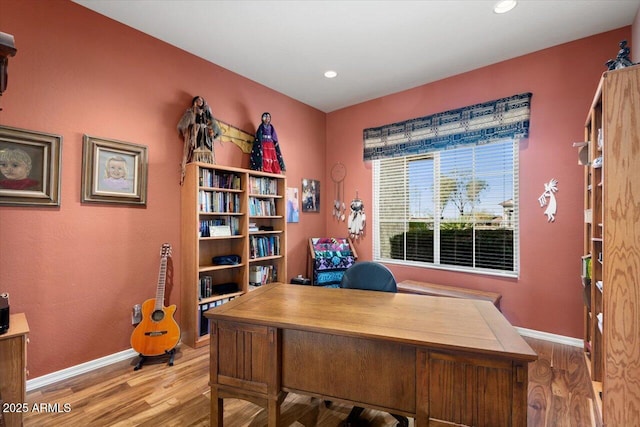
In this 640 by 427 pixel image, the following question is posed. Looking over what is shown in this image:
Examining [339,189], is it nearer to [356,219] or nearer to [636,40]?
[356,219]

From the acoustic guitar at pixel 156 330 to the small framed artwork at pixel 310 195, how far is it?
7.53 feet

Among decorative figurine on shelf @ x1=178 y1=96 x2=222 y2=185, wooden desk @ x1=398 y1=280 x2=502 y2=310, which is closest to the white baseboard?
wooden desk @ x1=398 y1=280 x2=502 y2=310

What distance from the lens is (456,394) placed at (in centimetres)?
129

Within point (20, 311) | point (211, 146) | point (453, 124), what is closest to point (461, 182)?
point (453, 124)

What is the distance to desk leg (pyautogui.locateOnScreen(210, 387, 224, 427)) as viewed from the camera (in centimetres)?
167

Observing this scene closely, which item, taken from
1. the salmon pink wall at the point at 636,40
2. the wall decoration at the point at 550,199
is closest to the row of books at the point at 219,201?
the wall decoration at the point at 550,199

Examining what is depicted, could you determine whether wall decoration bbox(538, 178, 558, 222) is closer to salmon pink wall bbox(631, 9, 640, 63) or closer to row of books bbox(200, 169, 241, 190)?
salmon pink wall bbox(631, 9, 640, 63)

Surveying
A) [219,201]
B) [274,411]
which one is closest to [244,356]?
[274,411]

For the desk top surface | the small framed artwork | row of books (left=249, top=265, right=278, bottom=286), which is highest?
the small framed artwork

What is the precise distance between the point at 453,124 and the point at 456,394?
10.1 ft

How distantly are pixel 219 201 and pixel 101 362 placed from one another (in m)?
1.74

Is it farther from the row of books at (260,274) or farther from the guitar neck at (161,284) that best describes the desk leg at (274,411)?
the row of books at (260,274)

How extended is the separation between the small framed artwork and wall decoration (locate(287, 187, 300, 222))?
141 millimetres

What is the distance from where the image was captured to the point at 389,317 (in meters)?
1.59
